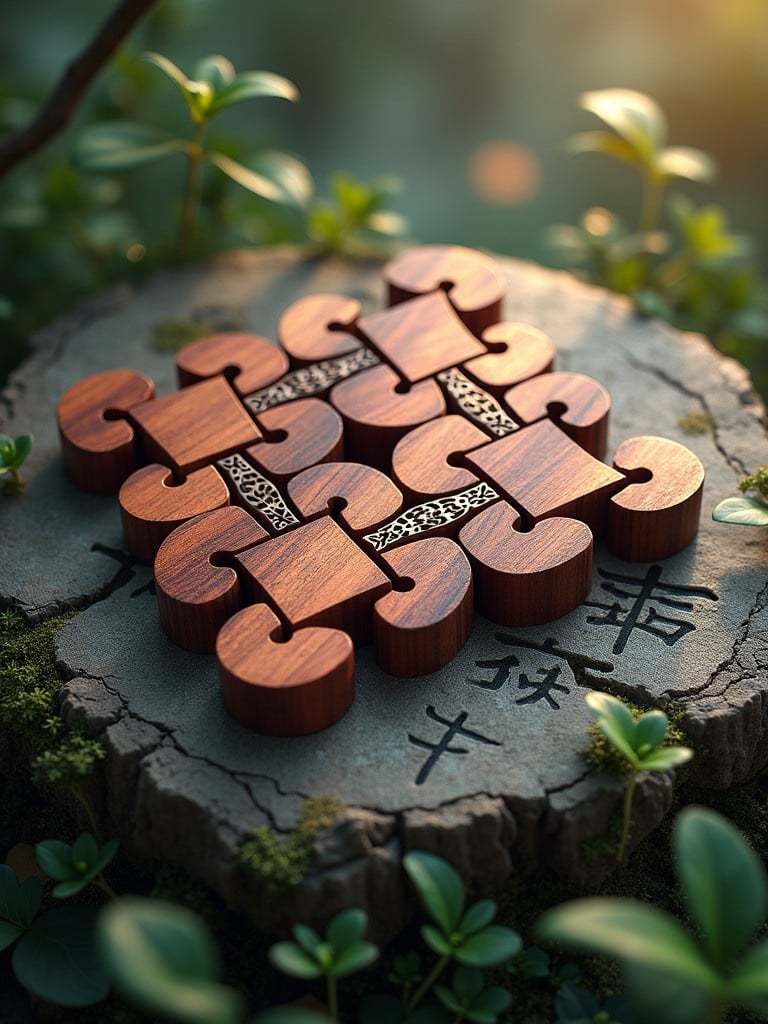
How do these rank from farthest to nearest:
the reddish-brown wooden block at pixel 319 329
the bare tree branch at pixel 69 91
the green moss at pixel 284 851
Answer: the bare tree branch at pixel 69 91 < the reddish-brown wooden block at pixel 319 329 < the green moss at pixel 284 851

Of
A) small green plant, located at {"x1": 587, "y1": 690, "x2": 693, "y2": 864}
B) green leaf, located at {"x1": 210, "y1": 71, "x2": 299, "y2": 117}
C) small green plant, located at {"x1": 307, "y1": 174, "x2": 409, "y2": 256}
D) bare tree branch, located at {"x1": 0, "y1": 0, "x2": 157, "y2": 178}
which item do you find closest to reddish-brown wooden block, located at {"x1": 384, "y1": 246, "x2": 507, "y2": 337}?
small green plant, located at {"x1": 307, "y1": 174, "x2": 409, "y2": 256}

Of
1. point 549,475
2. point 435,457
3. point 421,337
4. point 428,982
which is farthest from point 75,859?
point 421,337

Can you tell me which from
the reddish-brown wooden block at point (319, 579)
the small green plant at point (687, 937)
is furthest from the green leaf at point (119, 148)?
the small green plant at point (687, 937)

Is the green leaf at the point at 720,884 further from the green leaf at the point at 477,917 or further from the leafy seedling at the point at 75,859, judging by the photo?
the leafy seedling at the point at 75,859

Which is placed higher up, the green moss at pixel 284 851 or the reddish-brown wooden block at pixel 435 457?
the reddish-brown wooden block at pixel 435 457

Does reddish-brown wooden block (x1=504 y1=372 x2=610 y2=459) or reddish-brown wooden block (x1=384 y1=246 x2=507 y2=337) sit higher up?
reddish-brown wooden block (x1=384 y1=246 x2=507 y2=337)

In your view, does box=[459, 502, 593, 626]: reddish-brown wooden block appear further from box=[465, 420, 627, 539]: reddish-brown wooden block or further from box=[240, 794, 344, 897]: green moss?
box=[240, 794, 344, 897]: green moss

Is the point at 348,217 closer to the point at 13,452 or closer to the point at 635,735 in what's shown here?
the point at 13,452
